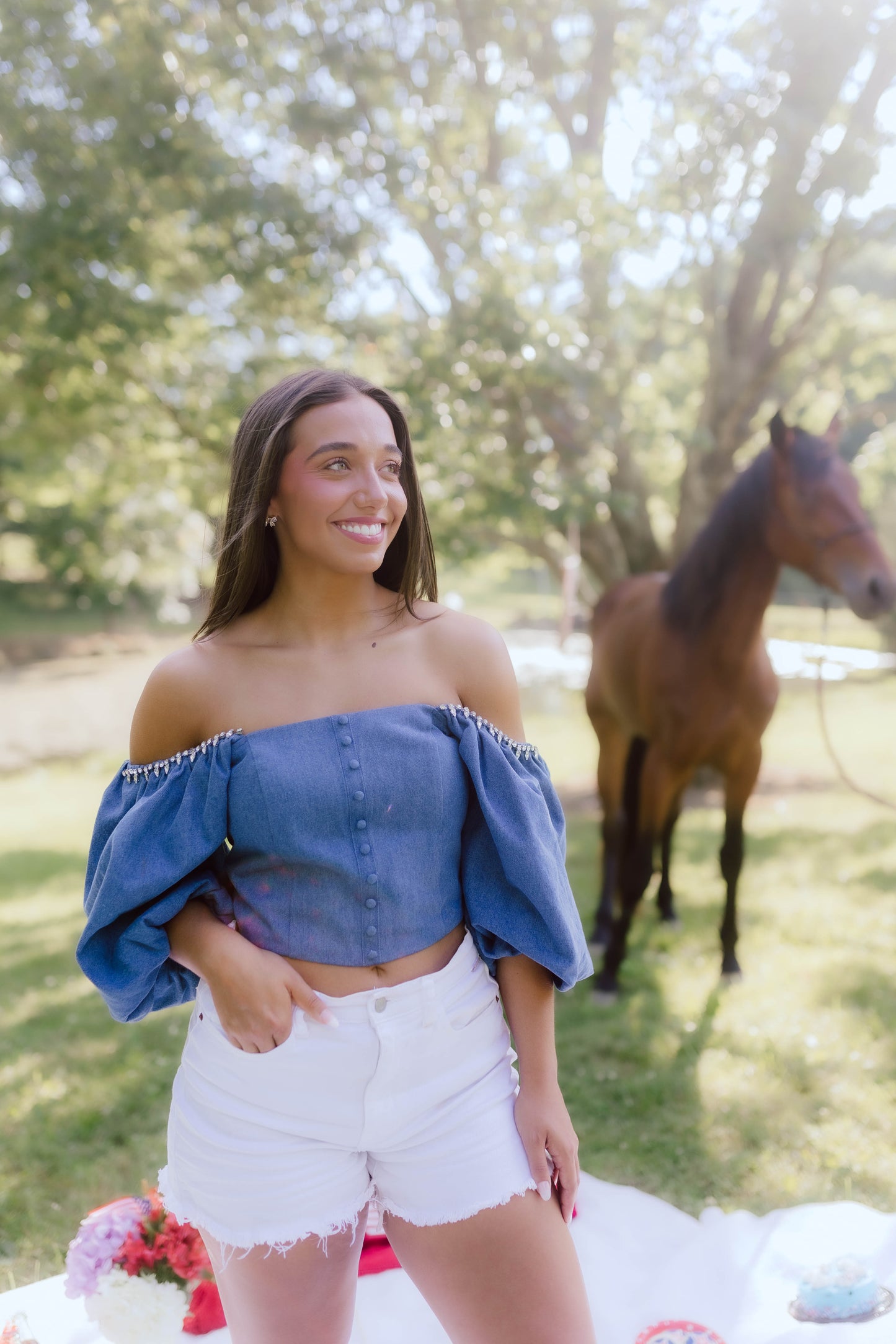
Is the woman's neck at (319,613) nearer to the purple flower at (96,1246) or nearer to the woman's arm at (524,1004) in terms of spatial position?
the woman's arm at (524,1004)

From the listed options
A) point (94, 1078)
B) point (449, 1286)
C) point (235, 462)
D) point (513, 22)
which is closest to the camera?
point (449, 1286)

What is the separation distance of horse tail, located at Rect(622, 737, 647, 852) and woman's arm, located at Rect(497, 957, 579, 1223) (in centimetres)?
356

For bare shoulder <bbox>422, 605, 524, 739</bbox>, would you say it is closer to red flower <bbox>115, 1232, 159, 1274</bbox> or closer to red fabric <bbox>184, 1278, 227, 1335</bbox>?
red flower <bbox>115, 1232, 159, 1274</bbox>

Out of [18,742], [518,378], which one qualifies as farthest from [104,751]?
[518,378]

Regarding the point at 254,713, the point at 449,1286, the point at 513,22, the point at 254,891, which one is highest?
the point at 513,22

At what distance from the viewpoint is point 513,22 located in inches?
260

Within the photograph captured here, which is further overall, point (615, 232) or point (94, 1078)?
point (615, 232)

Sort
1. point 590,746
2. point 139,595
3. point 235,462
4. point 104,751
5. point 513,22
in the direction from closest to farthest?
1. point 235,462
2. point 513,22
3. point 590,746
4. point 104,751
5. point 139,595

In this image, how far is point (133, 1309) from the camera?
6.98 feet

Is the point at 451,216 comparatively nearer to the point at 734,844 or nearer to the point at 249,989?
the point at 734,844

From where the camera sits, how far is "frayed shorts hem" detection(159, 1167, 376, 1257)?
1352 mm

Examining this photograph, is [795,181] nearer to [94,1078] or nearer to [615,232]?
[615,232]

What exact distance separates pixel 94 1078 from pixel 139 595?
2524 cm

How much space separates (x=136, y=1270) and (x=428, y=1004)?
1.37 metres
